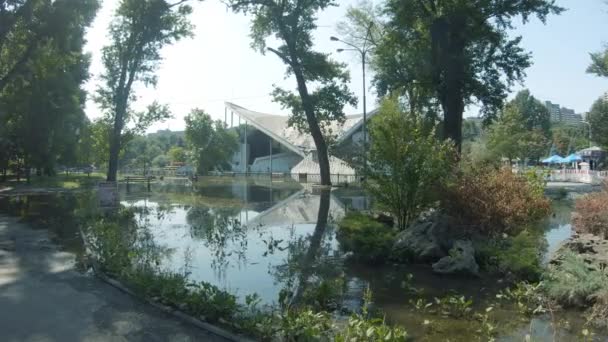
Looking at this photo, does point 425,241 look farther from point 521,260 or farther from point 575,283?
point 575,283

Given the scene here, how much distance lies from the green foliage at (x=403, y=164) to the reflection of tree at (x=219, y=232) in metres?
3.84

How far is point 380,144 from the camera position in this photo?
498 inches

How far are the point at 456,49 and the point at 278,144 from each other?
2606 inches

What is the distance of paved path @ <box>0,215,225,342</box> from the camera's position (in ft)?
19.4

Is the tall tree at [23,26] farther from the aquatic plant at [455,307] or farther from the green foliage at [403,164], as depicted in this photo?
the aquatic plant at [455,307]

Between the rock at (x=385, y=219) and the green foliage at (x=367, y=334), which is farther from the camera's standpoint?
the rock at (x=385, y=219)

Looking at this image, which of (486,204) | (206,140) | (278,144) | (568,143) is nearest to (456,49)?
(486,204)

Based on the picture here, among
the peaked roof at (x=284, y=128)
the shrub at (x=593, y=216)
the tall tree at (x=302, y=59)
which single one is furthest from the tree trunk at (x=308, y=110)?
the peaked roof at (x=284, y=128)

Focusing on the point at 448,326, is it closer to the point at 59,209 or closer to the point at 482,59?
the point at 59,209

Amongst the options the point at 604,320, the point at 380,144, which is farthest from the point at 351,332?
the point at 380,144

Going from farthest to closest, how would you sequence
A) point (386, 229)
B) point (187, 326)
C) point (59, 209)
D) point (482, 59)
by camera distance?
1. point (482, 59)
2. point (59, 209)
3. point (386, 229)
4. point (187, 326)

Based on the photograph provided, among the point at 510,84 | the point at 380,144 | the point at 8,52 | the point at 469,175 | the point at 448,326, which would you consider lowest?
the point at 448,326

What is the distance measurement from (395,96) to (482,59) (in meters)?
15.2

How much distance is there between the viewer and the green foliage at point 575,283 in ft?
23.5
